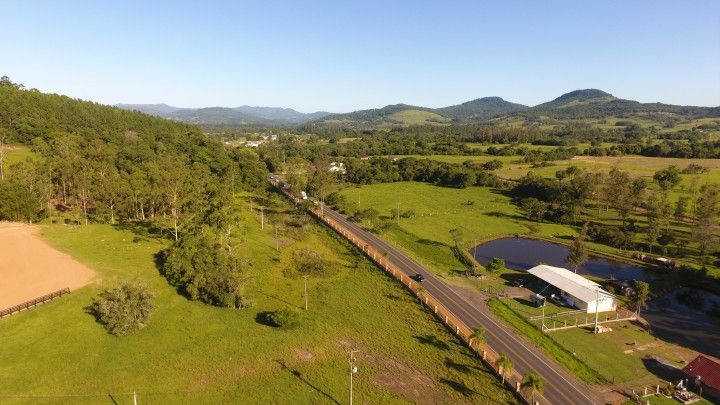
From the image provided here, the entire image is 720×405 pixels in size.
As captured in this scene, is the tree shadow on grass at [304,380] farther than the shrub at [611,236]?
No

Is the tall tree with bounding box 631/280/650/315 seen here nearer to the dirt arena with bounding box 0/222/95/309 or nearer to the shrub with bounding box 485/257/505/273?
the shrub with bounding box 485/257/505/273

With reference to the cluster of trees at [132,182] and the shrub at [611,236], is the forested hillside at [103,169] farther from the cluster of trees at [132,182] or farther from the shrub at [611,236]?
the shrub at [611,236]

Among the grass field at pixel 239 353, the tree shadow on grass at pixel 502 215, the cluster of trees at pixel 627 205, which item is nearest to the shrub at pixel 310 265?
the grass field at pixel 239 353

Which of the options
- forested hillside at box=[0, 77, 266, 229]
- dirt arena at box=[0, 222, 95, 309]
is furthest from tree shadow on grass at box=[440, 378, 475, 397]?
dirt arena at box=[0, 222, 95, 309]

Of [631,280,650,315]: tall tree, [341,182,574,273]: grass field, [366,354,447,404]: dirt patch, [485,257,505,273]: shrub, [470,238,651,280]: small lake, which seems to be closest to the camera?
[366,354,447,404]: dirt patch

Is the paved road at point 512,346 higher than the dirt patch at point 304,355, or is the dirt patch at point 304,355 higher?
the dirt patch at point 304,355

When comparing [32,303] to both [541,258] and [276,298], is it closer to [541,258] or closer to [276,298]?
[276,298]

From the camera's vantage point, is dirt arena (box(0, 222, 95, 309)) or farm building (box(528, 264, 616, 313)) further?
farm building (box(528, 264, 616, 313))
